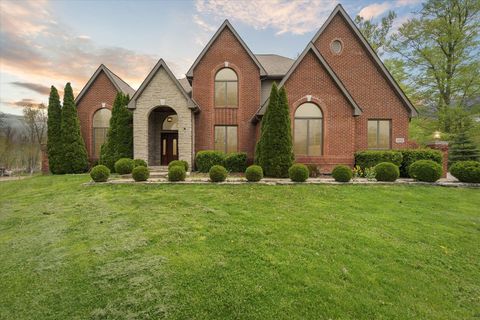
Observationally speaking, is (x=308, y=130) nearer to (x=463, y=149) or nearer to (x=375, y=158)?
(x=375, y=158)

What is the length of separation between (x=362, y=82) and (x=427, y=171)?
7338 mm

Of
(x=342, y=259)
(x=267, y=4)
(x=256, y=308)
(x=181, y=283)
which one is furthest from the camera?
(x=267, y=4)

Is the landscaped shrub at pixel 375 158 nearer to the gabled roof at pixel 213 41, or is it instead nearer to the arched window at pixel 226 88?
the gabled roof at pixel 213 41

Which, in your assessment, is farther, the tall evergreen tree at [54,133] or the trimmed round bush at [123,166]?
the tall evergreen tree at [54,133]

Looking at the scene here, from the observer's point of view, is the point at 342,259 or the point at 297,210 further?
the point at 297,210

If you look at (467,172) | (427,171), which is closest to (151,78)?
(427,171)

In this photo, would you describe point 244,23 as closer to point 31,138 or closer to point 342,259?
point 342,259

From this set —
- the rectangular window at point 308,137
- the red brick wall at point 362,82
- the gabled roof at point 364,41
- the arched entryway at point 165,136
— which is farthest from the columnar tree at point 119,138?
the red brick wall at point 362,82

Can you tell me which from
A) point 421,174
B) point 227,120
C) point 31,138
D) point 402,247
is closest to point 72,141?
point 227,120

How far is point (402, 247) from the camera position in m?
4.80

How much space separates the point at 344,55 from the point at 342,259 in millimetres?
15045

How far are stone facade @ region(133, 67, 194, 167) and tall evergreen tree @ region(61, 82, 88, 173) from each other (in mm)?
5172

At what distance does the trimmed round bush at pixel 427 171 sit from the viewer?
33.8 feet

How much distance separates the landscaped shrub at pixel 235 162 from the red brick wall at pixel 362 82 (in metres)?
7.38
